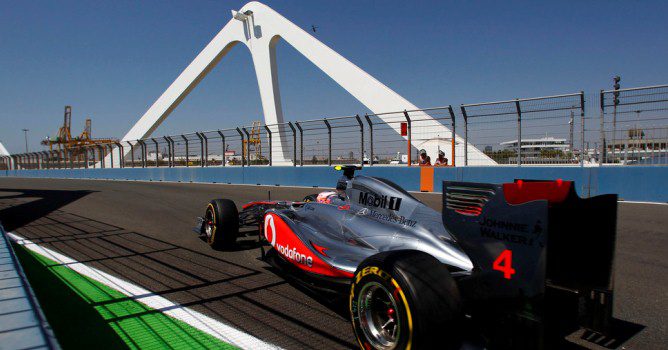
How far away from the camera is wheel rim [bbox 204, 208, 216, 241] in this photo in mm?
5473

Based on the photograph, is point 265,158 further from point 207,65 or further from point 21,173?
point 21,173

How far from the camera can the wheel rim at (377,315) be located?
8.01ft

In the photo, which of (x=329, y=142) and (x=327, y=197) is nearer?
(x=327, y=197)

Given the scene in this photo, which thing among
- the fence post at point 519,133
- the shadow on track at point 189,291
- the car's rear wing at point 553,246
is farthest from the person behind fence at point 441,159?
the car's rear wing at point 553,246

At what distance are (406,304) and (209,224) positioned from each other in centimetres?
404

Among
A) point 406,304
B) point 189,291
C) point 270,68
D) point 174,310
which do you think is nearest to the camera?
point 406,304

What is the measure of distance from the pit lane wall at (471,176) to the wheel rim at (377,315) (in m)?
8.86

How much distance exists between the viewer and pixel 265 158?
19.2 m

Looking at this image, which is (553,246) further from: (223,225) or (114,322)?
(223,225)

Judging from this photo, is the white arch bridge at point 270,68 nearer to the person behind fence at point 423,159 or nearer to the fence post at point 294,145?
the fence post at point 294,145

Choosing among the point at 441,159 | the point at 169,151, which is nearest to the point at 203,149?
the point at 169,151

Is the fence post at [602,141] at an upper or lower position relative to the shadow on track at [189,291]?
upper

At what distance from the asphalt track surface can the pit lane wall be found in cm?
89

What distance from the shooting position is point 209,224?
5668 millimetres
